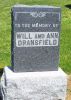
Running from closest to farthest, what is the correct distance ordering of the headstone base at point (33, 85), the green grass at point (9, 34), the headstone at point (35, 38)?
1. the headstone at point (35, 38)
2. the headstone base at point (33, 85)
3. the green grass at point (9, 34)

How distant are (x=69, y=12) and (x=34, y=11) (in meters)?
13.1

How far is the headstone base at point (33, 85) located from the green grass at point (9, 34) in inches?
121

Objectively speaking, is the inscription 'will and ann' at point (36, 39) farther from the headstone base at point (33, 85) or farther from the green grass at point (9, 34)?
the green grass at point (9, 34)

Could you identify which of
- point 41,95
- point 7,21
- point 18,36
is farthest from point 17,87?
point 7,21

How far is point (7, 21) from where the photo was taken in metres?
19.5

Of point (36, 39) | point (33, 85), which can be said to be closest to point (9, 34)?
point (36, 39)

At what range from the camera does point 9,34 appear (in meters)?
17.0

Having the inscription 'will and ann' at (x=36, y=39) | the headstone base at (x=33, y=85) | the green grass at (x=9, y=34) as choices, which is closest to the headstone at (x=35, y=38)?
the inscription 'will and ann' at (x=36, y=39)

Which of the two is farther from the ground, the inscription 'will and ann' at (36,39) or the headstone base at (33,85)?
the inscription 'will and ann' at (36,39)

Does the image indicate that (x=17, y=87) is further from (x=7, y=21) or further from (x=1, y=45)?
(x=7, y=21)

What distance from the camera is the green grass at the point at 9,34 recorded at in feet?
43.3

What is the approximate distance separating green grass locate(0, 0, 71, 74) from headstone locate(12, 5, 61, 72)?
10.3ft

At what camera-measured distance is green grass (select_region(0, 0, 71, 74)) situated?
13.2 meters

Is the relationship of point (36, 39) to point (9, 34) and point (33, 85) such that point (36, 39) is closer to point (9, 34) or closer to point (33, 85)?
point (33, 85)
